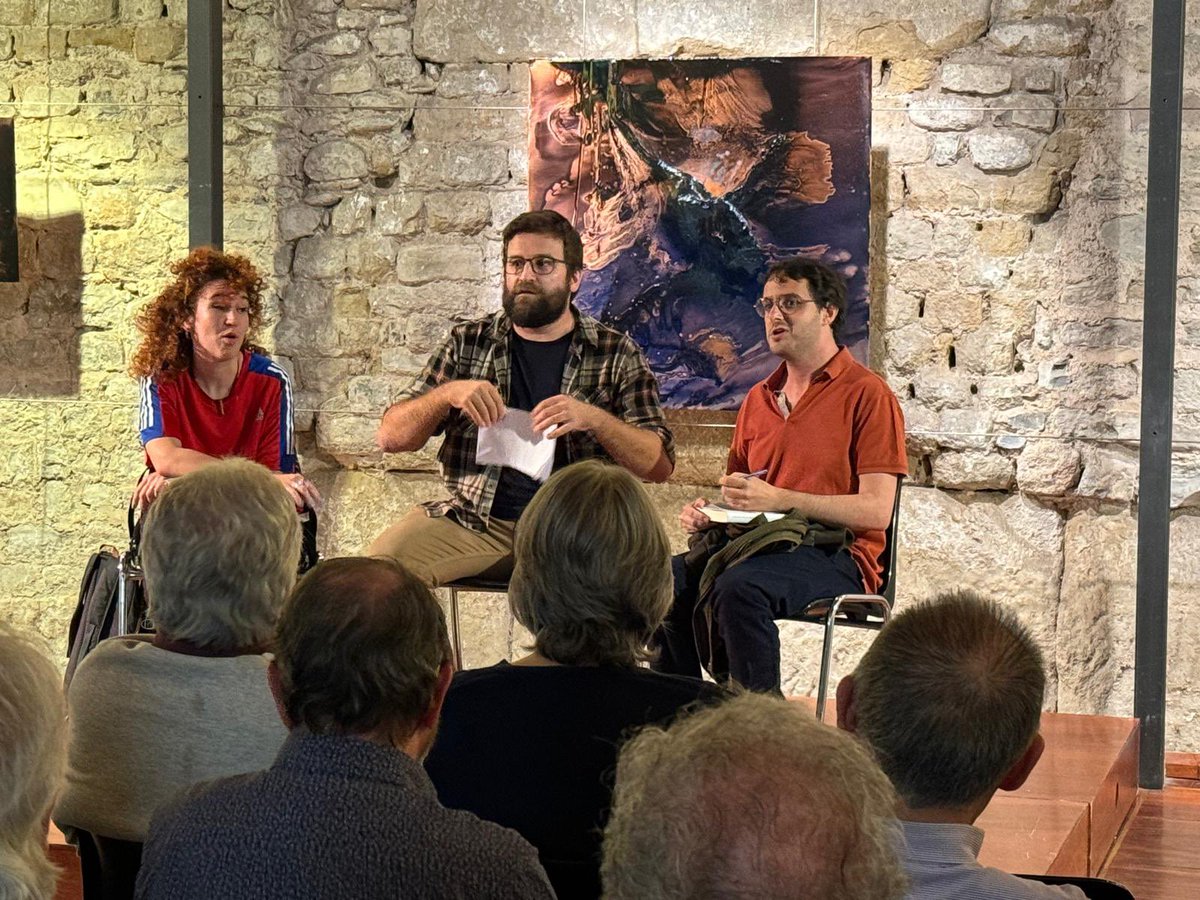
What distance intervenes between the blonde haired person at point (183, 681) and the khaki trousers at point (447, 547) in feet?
5.72

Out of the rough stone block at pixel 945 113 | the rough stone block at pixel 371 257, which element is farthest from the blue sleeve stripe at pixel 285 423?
the rough stone block at pixel 945 113

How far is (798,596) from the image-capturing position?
3770 millimetres

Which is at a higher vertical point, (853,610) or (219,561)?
(219,561)

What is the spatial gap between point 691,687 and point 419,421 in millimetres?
2155

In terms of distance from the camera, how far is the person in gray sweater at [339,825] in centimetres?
161

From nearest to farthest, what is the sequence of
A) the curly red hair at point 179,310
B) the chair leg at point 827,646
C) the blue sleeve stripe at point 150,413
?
the chair leg at point 827,646 < the blue sleeve stripe at point 150,413 < the curly red hair at point 179,310

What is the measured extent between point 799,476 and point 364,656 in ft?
7.81

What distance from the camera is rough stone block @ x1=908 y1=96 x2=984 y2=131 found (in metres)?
4.98

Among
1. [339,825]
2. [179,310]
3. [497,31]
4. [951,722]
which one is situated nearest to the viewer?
[339,825]

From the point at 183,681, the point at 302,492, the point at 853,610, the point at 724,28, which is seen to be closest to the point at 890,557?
the point at 853,610

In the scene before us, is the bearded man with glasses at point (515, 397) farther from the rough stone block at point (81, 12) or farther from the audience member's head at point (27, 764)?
the audience member's head at point (27, 764)

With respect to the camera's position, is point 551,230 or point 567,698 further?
point 551,230

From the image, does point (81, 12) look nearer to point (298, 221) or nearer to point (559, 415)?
point (298, 221)

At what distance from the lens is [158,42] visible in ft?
18.2
